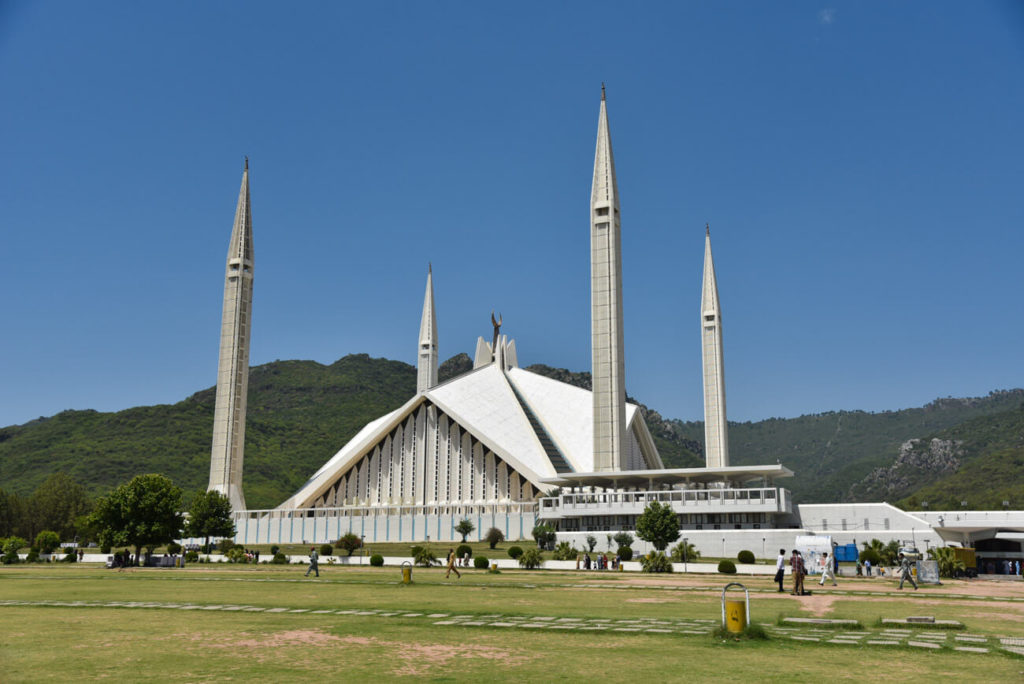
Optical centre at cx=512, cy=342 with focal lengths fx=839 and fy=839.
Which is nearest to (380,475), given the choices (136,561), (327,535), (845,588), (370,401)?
(327,535)

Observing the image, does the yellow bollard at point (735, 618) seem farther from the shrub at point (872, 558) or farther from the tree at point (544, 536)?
the tree at point (544, 536)

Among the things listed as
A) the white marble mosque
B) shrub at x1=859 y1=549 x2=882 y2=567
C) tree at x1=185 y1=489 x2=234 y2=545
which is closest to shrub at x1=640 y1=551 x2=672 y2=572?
shrub at x1=859 y1=549 x2=882 y2=567

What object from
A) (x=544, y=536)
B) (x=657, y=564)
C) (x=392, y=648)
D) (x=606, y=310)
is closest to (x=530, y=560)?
(x=657, y=564)

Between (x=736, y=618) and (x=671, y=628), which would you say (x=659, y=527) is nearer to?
(x=671, y=628)

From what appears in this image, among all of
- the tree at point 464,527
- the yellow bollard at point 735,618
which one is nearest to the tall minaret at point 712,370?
the tree at point 464,527

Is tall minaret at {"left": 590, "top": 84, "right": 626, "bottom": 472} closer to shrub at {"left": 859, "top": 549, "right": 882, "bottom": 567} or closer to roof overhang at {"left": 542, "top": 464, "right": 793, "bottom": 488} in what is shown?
roof overhang at {"left": 542, "top": 464, "right": 793, "bottom": 488}

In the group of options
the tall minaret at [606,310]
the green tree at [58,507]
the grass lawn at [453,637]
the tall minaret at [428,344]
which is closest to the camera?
the grass lawn at [453,637]
